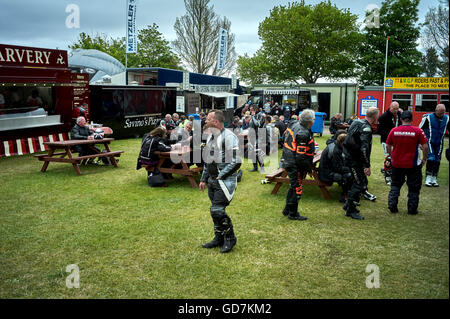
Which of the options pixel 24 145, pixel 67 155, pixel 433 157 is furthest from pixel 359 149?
pixel 24 145

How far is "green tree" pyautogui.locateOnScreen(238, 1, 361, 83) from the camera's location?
36281 mm

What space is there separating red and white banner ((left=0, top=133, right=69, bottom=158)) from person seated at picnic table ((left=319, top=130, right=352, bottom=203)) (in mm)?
10669

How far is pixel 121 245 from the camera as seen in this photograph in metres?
4.84

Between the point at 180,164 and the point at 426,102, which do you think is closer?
the point at 180,164

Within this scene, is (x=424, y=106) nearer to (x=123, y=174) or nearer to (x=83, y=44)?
(x=123, y=174)

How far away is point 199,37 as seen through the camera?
3606 cm

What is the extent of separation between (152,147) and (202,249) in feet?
13.2

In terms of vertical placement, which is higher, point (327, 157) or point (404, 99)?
point (404, 99)

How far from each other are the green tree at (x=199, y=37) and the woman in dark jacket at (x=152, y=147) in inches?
1062

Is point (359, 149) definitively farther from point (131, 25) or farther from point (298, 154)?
point (131, 25)

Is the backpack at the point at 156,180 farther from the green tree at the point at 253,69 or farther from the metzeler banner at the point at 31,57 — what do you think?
the green tree at the point at 253,69

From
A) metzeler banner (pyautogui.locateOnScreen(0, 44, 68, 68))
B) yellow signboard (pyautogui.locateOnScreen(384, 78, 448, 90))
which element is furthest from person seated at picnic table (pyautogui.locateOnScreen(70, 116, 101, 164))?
yellow signboard (pyautogui.locateOnScreen(384, 78, 448, 90))

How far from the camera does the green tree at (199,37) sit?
109 feet

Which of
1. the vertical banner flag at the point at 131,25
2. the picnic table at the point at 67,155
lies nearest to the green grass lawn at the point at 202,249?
the picnic table at the point at 67,155
